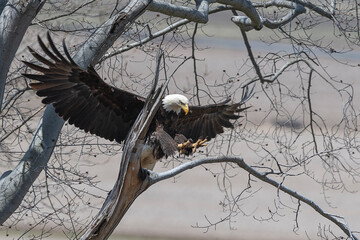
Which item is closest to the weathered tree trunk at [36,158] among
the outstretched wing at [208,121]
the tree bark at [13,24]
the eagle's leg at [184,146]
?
the tree bark at [13,24]

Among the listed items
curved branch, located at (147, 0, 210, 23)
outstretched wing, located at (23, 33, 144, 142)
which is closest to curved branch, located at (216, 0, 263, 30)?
curved branch, located at (147, 0, 210, 23)

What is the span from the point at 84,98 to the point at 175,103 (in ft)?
2.32

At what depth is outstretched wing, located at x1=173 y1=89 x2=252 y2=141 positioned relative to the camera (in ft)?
17.1

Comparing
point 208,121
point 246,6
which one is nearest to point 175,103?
point 208,121

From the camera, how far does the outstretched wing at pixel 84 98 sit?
4.28 meters

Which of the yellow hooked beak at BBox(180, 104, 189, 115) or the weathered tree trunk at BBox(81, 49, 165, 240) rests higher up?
the yellow hooked beak at BBox(180, 104, 189, 115)

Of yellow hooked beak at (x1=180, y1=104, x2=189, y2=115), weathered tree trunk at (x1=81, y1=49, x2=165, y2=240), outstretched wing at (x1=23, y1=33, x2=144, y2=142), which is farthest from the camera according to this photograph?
yellow hooked beak at (x1=180, y1=104, x2=189, y2=115)

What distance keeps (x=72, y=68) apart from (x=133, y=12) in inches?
22.3

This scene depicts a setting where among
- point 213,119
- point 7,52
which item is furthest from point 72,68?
point 213,119

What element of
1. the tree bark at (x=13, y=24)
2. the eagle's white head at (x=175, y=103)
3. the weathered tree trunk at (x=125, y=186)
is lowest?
the weathered tree trunk at (x=125, y=186)

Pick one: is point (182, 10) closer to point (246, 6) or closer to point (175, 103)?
point (246, 6)

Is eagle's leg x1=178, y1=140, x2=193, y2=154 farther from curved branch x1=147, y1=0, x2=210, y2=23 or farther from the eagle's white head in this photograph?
curved branch x1=147, y1=0, x2=210, y2=23

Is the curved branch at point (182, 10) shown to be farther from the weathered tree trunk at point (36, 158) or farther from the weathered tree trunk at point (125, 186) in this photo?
the weathered tree trunk at point (125, 186)

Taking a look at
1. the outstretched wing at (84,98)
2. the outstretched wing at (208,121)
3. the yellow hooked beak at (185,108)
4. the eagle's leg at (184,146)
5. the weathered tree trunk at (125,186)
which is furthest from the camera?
the outstretched wing at (208,121)
